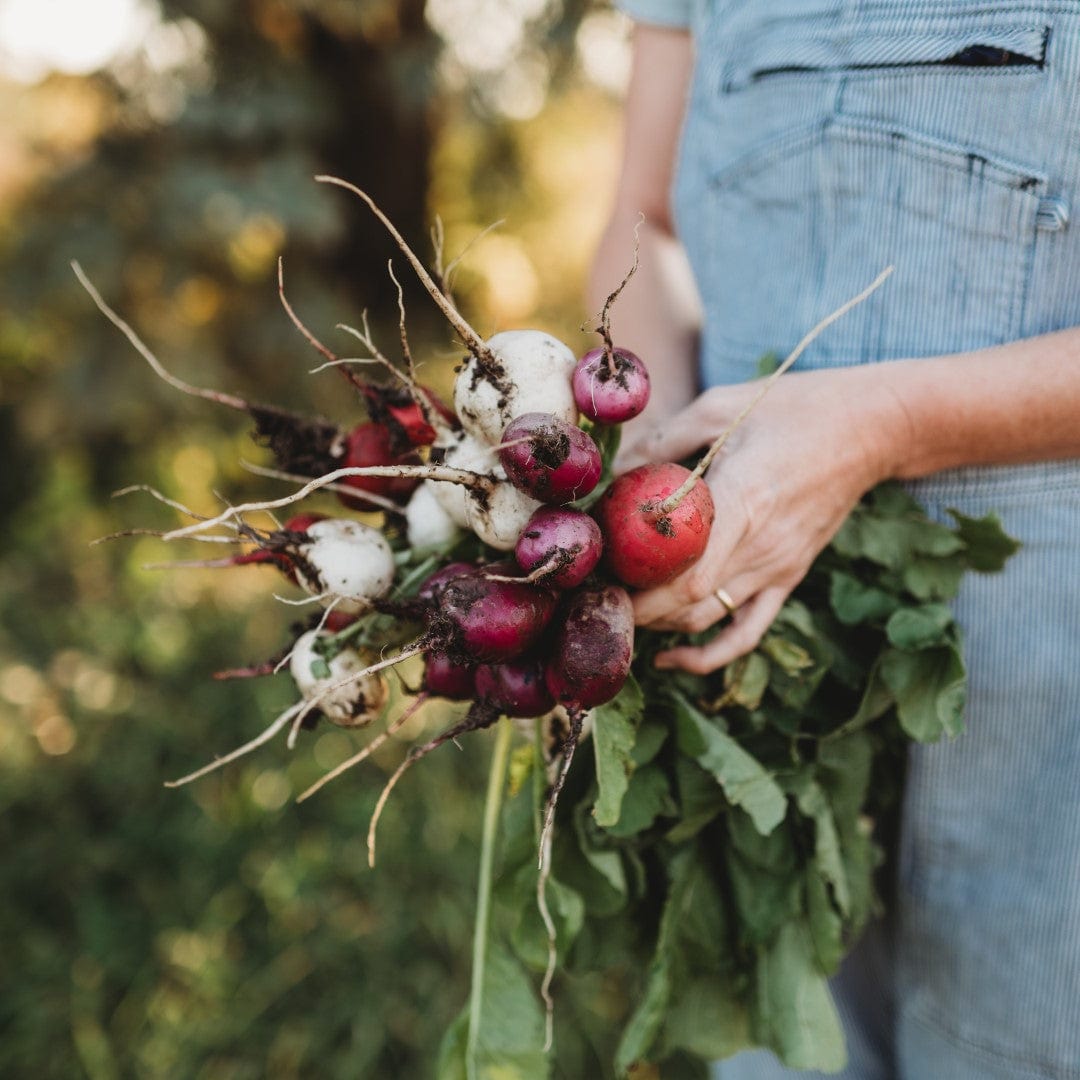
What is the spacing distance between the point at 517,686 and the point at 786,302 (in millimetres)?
612

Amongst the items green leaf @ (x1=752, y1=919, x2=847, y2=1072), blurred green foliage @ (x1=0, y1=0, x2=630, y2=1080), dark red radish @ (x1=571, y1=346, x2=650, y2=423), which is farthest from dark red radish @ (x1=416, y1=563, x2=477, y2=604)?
blurred green foliage @ (x1=0, y1=0, x2=630, y2=1080)

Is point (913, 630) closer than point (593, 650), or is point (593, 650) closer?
point (593, 650)

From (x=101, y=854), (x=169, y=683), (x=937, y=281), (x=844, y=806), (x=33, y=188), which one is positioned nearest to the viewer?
(x=937, y=281)

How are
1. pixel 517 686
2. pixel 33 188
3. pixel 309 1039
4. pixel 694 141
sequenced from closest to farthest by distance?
pixel 517 686 → pixel 694 141 → pixel 309 1039 → pixel 33 188

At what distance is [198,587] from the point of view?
3.66 metres

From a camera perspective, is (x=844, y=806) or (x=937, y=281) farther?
(x=844, y=806)

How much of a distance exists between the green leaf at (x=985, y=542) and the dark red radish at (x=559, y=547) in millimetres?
455

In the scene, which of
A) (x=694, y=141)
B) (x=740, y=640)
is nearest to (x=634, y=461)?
(x=740, y=640)

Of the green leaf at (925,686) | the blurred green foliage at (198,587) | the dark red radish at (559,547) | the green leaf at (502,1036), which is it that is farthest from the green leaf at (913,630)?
the blurred green foliage at (198,587)

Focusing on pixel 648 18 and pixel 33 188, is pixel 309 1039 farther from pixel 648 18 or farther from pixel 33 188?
pixel 33 188

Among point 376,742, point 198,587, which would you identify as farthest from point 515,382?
point 198,587

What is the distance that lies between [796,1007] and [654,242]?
1.17 metres

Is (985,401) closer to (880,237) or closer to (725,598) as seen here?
(880,237)

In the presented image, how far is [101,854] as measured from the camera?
2.54 meters
